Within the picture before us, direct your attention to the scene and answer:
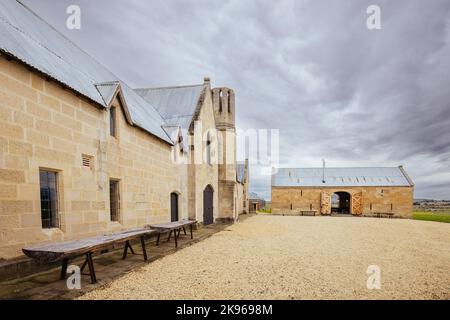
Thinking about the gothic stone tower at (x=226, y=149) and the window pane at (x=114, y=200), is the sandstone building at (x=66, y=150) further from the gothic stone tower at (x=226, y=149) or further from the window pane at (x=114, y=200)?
the gothic stone tower at (x=226, y=149)

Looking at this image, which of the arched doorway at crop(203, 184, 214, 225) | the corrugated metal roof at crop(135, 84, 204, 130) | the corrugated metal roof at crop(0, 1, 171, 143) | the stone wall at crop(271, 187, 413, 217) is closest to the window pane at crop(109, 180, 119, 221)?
the corrugated metal roof at crop(0, 1, 171, 143)

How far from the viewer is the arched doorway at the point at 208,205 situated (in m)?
16.8

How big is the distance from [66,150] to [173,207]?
7511 mm

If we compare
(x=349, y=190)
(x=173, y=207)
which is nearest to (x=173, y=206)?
(x=173, y=207)

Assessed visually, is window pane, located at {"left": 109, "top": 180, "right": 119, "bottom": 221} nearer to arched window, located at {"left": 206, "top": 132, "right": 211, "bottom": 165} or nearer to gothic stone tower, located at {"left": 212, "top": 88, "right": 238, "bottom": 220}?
arched window, located at {"left": 206, "top": 132, "right": 211, "bottom": 165}

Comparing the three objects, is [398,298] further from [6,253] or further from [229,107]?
[229,107]

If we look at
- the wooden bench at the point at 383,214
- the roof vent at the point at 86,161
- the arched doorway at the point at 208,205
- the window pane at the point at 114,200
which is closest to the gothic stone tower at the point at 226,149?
the arched doorway at the point at 208,205

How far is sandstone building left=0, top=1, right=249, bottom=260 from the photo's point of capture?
15.9ft

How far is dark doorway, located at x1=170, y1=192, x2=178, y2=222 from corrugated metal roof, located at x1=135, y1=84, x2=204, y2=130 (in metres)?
4.42

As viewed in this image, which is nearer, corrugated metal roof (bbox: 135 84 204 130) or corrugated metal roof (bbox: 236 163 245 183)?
corrugated metal roof (bbox: 135 84 204 130)

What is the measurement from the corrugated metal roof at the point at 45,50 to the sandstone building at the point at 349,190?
27557 millimetres

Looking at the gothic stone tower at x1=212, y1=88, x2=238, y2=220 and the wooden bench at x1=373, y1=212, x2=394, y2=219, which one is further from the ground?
the gothic stone tower at x1=212, y1=88, x2=238, y2=220

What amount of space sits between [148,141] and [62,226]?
523cm
